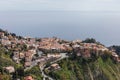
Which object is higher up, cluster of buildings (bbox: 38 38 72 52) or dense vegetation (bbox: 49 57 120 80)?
cluster of buildings (bbox: 38 38 72 52)

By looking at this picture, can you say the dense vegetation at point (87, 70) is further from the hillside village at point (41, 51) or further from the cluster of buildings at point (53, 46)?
the cluster of buildings at point (53, 46)

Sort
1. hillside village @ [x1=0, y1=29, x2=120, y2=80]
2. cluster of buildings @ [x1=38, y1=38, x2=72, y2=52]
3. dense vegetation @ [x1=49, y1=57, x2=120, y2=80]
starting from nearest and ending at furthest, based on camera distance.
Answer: dense vegetation @ [x1=49, y1=57, x2=120, y2=80] → hillside village @ [x1=0, y1=29, x2=120, y2=80] → cluster of buildings @ [x1=38, y1=38, x2=72, y2=52]

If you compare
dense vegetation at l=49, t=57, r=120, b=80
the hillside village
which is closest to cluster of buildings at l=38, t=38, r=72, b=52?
the hillside village

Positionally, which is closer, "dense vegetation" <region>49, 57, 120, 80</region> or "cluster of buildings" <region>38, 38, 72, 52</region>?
"dense vegetation" <region>49, 57, 120, 80</region>

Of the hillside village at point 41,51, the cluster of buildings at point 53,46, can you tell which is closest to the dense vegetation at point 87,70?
the hillside village at point 41,51

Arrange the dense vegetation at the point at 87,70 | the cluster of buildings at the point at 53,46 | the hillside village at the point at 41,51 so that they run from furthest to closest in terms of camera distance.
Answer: the cluster of buildings at the point at 53,46 < the hillside village at the point at 41,51 < the dense vegetation at the point at 87,70

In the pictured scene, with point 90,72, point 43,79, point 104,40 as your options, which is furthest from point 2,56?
point 104,40

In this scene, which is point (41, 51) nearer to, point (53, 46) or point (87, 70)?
point (53, 46)

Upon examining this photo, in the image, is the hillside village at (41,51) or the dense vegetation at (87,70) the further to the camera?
the hillside village at (41,51)

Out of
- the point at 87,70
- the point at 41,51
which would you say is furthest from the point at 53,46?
the point at 87,70

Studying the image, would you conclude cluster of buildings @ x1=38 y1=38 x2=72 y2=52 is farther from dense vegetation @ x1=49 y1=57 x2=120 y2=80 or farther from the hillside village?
dense vegetation @ x1=49 y1=57 x2=120 y2=80

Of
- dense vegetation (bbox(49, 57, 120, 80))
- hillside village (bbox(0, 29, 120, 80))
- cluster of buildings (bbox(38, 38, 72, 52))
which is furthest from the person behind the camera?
cluster of buildings (bbox(38, 38, 72, 52))
